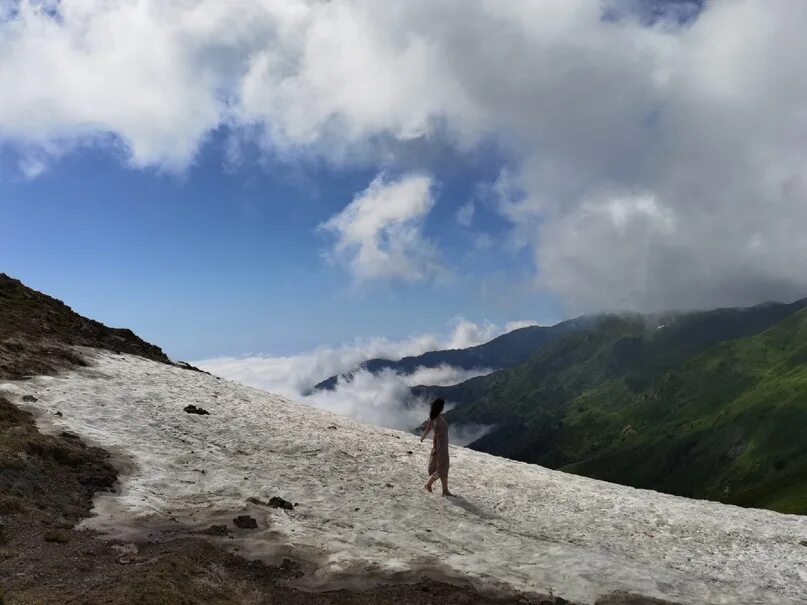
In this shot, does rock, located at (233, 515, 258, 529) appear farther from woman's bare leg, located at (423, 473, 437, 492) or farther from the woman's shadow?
woman's bare leg, located at (423, 473, 437, 492)

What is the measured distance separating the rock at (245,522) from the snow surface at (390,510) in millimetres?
240

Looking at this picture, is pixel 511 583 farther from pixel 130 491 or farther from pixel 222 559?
pixel 130 491

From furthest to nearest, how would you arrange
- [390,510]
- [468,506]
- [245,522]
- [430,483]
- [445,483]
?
1. [430,483]
2. [445,483]
3. [468,506]
4. [390,510]
5. [245,522]

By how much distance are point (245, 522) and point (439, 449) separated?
409 inches

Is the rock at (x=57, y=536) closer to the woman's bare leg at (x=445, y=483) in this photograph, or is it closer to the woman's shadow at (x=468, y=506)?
the woman's shadow at (x=468, y=506)

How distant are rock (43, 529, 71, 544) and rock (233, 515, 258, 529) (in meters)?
5.13

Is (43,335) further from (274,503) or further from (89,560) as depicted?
(89,560)

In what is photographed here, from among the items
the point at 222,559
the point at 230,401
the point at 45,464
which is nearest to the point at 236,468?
the point at 45,464

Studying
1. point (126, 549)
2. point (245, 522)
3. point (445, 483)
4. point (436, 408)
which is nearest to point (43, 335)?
point (245, 522)

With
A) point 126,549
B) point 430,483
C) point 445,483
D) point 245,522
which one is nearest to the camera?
point 126,549

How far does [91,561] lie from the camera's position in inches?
616

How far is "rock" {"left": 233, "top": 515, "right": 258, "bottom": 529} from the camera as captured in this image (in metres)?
20.3

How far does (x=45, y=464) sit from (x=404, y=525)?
13.4m

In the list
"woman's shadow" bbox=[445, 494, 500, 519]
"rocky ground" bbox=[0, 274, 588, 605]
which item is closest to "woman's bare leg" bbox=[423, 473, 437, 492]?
"woman's shadow" bbox=[445, 494, 500, 519]
